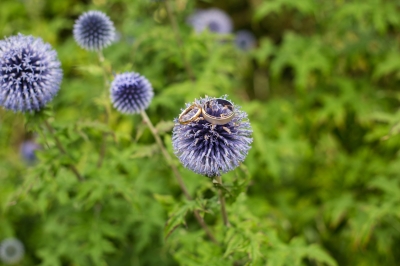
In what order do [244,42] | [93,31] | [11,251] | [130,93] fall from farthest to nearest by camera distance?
[244,42]
[11,251]
[93,31]
[130,93]

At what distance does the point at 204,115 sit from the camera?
1.54 metres

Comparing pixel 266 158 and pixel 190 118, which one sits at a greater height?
pixel 266 158

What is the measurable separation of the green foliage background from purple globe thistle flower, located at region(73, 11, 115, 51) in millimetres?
223

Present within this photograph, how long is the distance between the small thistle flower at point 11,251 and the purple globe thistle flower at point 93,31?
198 centimetres

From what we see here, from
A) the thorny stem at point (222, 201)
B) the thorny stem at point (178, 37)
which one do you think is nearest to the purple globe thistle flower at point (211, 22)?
Result: the thorny stem at point (178, 37)

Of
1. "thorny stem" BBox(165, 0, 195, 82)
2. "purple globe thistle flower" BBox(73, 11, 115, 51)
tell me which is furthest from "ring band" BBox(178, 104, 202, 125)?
"thorny stem" BBox(165, 0, 195, 82)

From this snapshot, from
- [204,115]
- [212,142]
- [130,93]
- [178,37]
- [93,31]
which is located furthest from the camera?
[178,37]

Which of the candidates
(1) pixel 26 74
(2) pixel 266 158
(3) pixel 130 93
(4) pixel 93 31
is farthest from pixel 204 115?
(2) pixel 266 158

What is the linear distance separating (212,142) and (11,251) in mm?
2585

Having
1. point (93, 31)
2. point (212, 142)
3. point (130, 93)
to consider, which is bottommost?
point (212, 142)

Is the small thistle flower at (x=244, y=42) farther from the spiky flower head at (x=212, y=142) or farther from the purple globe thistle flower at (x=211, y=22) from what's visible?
the spiky flower head at (x=212, y=142)

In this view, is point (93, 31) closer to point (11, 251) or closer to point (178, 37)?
point (178, 37)

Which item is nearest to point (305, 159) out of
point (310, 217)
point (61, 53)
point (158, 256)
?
point (310, 217)

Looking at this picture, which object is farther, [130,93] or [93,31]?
[93,31]
